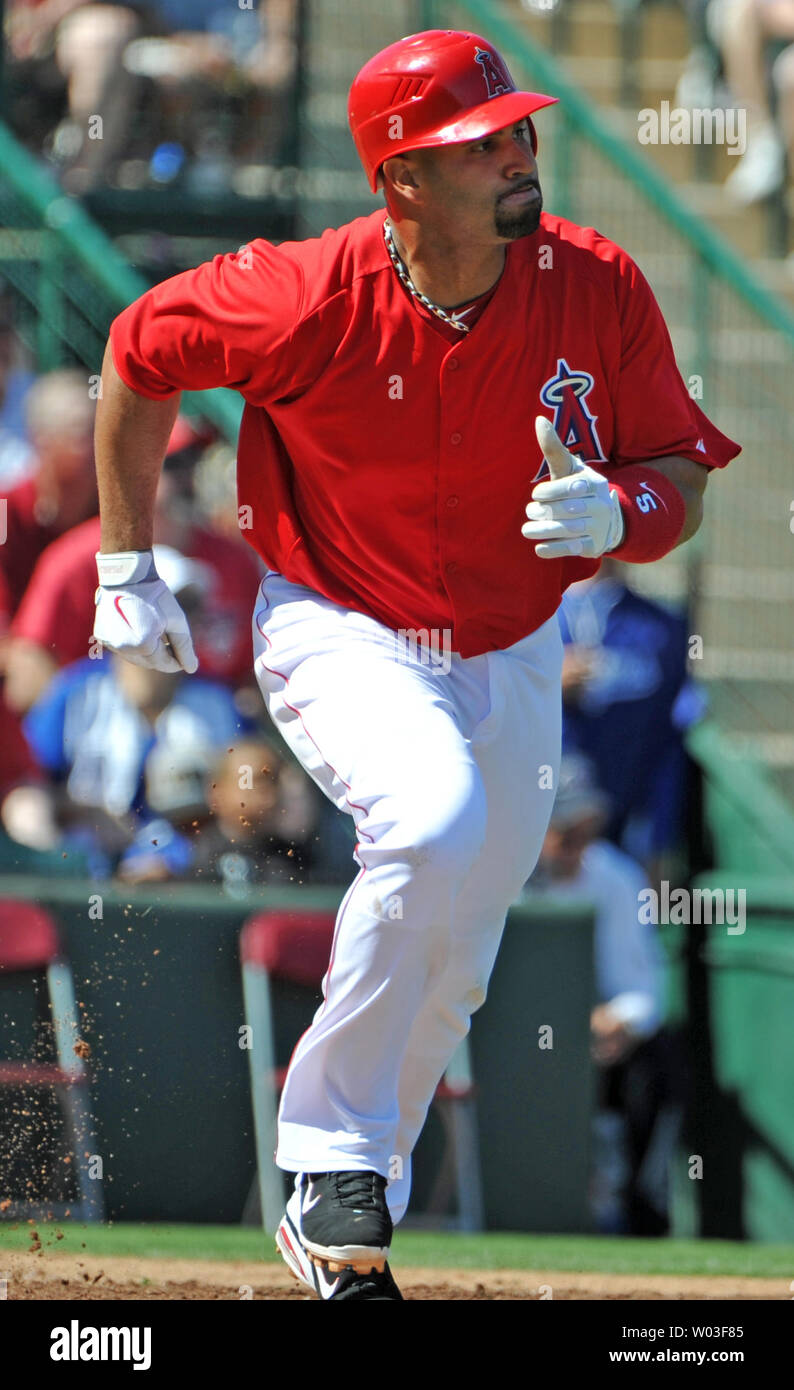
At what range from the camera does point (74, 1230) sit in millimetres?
5480

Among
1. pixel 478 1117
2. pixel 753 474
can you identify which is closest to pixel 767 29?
pixel 753 474

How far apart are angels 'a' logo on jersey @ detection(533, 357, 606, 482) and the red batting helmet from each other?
18.7 inches

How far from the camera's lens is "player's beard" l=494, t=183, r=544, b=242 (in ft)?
11.9

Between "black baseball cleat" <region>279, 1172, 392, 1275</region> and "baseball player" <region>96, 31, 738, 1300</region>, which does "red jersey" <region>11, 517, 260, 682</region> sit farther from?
"black baseball cleat" <region>279, 1172, 392, 1275</region>

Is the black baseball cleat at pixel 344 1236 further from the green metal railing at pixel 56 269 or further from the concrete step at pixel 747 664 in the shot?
the concrete step at pixel 747 664

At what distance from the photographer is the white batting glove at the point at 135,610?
158 inches

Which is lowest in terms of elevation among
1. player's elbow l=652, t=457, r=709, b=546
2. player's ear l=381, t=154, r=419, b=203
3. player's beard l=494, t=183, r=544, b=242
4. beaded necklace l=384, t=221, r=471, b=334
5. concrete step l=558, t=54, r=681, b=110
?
player's elbow l=652, t=457, r=709, b=546

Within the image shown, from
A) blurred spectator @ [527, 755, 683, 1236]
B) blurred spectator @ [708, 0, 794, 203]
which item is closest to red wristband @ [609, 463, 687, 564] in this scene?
blurred spectator @ [527, 755, 683, 1236]

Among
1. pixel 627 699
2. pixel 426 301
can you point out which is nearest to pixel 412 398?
pixel 426 301

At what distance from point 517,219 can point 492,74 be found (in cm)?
32

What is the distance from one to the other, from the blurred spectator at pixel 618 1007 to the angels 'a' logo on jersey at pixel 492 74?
3277 mm

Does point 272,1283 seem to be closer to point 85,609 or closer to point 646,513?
point 646,513

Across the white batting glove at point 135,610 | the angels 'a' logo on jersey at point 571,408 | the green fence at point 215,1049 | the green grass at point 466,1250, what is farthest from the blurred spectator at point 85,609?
the angels 'a' logo on jersey at point 571,408

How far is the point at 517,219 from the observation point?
3645 mm
